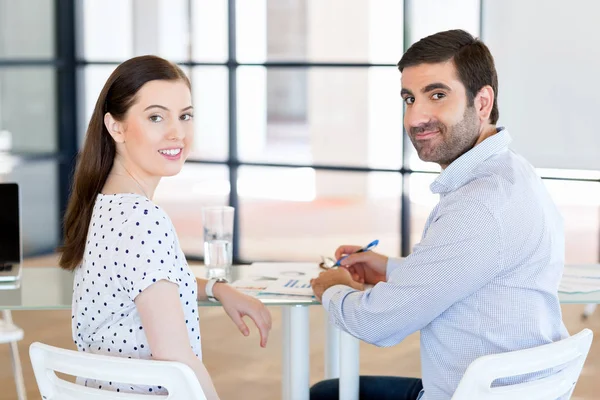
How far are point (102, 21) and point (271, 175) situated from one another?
174 cm

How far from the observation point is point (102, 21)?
22.9 feet

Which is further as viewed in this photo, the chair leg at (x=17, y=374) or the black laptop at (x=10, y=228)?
the chair leg at (x=17, y=374)

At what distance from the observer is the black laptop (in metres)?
2.86

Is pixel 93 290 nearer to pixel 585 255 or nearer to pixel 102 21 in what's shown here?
pixel 585 255

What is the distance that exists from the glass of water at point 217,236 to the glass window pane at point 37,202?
4.36 meters

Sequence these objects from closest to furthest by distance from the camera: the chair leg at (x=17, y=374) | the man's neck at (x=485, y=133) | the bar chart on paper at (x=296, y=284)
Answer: the man's neck at (x=485, y=133)
the bar chart on paper at (x=296, y=284)
the chair leg at (x=17, y=374)

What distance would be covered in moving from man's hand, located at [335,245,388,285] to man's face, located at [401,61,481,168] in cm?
53

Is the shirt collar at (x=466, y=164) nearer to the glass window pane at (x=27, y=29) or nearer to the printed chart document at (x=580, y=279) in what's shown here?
the printed chart document at (x=580, y=279)

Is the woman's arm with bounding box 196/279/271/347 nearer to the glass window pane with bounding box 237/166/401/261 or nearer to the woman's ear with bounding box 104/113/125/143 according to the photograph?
the woman's ear with bounding box 104/113/125/143

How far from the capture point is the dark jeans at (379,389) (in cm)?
247

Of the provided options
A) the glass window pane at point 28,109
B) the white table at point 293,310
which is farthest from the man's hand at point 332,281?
the glass window pane at point 28,109

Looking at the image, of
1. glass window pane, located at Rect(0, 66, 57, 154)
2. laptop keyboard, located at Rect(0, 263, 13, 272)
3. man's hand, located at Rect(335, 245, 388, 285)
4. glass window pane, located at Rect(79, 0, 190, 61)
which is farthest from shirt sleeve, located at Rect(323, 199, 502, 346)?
glass window pane, located at Rect(0, 66, 57, 154)

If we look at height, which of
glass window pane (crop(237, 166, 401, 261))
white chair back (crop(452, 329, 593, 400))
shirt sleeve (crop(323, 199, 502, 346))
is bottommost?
glass window pane (crop(237, 166, 401, 261))

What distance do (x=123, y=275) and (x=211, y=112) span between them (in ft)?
16.2
